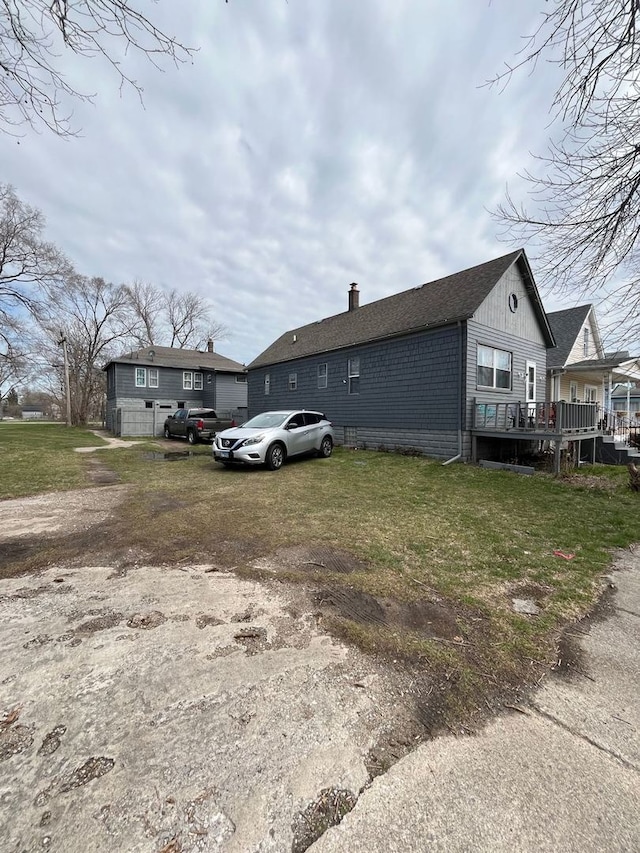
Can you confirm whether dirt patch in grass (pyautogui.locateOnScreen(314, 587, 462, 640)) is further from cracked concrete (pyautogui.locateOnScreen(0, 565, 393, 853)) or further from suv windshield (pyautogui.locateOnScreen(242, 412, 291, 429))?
suv windshield (pyautogui.locateOnScreen(242, 412, 291, 429))

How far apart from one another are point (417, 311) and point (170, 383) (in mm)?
19997

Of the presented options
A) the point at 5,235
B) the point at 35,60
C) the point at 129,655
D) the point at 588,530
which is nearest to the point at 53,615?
the point at 129,655

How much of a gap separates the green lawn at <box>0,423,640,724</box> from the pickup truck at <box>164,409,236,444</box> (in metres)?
7.93

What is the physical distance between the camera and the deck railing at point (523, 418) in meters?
10.3

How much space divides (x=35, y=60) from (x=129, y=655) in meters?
4.70

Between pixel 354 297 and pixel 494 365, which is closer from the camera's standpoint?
pixel 494 365

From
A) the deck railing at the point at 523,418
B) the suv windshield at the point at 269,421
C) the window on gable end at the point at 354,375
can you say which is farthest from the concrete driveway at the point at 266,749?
the window on gable end at the point at 354,375

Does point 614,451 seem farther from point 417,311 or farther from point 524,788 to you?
point 524,788

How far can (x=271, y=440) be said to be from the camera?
9.89 meters

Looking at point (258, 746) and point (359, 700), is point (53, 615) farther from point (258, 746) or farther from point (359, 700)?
point (359, 700)

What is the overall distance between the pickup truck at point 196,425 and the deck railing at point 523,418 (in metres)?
11.7

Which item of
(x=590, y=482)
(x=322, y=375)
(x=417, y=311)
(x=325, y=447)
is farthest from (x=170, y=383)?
(x=590, y=482)

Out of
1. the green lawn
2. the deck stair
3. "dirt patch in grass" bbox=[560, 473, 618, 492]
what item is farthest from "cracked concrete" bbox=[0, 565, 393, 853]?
the deck stair

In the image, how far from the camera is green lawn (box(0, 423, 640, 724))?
271 centimetres
